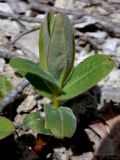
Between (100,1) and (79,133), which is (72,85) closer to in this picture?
(79,133)

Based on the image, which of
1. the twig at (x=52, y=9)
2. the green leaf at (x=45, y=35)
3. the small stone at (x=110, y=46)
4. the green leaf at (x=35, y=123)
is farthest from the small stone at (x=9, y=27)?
the green leaf at (x=35, y=123)

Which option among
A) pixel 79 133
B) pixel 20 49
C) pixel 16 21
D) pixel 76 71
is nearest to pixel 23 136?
pixel 79 133

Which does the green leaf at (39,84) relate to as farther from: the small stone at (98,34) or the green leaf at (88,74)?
the small stone at (98,34)

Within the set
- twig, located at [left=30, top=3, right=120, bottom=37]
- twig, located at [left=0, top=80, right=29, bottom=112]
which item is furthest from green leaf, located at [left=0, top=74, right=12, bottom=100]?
twig, located at [left=30, top=3, right=120, bottom=37]

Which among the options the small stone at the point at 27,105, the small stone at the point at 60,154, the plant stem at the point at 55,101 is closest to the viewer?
the plant stem at the point at 55,101

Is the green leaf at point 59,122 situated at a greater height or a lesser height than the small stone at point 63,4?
greater

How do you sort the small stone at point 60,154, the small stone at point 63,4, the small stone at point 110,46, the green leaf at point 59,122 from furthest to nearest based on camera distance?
the small stone at point 63,4 < the small stone at point 110,46 < the small stone at point 60,154 < the green leaf at point 59,122
